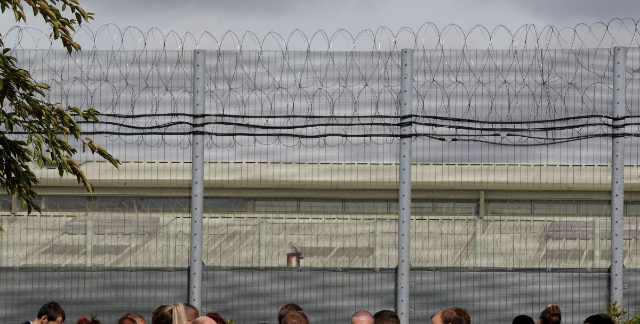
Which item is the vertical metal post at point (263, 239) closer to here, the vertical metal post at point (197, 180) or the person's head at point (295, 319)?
the vertical metal post at point (197, 180)

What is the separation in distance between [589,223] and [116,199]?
4.53 metres

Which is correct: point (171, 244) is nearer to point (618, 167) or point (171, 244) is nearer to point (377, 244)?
point (377, 244)

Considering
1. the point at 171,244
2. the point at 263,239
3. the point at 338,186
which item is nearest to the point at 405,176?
the point at 338,186

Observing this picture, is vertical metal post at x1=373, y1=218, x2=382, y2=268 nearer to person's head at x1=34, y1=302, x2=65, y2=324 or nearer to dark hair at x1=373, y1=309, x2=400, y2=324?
dark hair at x1=373, y1=309, x2=400, y2=324

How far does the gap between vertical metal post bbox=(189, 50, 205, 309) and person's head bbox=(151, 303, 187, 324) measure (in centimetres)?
291

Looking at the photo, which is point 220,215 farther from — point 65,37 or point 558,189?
point 558,189

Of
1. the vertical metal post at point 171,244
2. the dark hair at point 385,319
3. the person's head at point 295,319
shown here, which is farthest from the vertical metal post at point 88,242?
the dark hair at point 385,319

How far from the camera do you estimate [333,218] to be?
9.43 meters

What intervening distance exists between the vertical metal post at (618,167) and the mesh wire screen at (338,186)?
0.08m

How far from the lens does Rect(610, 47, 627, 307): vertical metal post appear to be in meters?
9.52

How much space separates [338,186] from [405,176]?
0.63 meters

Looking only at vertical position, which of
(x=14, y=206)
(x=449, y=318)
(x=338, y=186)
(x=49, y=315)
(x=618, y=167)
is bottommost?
(x=49, y=315)

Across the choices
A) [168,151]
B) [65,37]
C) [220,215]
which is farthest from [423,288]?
[65,37]

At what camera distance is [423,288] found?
9.49 m
